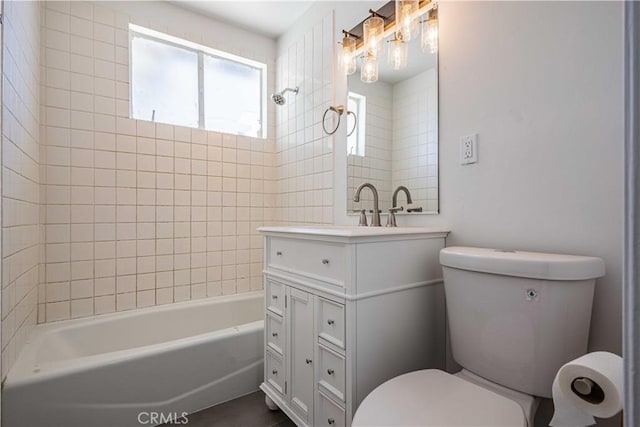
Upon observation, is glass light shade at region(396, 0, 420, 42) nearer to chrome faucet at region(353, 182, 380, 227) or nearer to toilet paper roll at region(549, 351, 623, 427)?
chrome faucet at region(353, 182, 380, 227)

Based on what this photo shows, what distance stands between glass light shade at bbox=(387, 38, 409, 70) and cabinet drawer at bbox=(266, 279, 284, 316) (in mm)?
1238

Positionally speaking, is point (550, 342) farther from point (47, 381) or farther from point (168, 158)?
point (168, 158)

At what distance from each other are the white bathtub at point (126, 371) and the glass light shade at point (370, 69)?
1.53 m

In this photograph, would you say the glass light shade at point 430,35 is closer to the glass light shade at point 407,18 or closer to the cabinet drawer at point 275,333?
the glass light shade at point 407,18

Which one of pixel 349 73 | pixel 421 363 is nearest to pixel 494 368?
pixel 421 363

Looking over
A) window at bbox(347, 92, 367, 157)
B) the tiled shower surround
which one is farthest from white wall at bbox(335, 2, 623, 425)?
the tiled shower surround

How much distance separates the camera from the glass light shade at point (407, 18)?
1514mm

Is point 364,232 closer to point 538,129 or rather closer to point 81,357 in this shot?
point 538,129

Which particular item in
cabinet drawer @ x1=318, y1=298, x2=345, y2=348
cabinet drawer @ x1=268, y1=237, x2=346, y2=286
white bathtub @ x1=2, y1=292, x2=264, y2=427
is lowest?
white bathtub @ x1=2, y1=292, x2=264, y2=427

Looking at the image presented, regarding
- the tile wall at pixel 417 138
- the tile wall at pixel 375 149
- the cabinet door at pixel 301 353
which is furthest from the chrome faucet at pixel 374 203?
the cabinet door at pixel 301 353

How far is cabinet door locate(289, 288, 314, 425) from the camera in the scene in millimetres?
1286

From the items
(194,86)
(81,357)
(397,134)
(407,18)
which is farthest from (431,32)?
(81,357)

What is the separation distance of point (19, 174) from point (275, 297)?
1.25 m

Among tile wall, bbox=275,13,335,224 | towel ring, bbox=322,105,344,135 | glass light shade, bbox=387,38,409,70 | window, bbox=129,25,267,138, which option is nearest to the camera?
glass light shade, bbox=387,38,409,70
